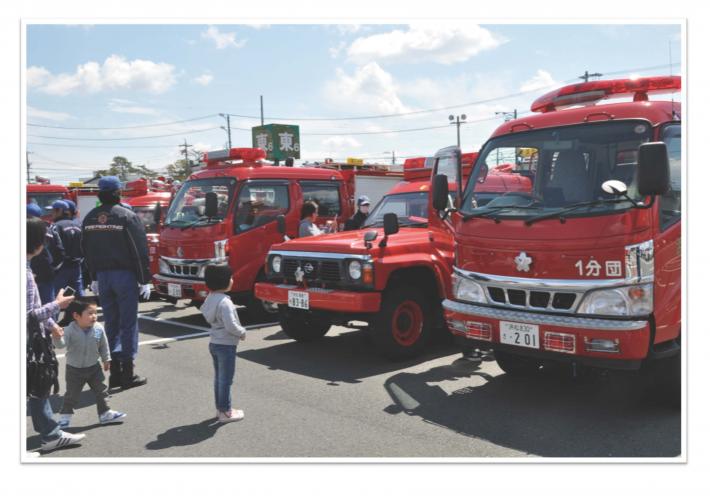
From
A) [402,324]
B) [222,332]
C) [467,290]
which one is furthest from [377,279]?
[222,332]

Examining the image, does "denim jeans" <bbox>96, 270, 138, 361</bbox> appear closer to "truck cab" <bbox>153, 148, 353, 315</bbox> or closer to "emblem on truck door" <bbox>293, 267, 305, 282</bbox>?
"emblem on truck door" <bbox>293, 267, 305, 282</bbox>

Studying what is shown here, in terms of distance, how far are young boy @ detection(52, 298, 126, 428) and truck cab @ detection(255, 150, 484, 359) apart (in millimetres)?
2343

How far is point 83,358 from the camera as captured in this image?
5.08 metres

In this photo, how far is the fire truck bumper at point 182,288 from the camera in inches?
354

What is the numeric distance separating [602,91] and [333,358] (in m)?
3.89

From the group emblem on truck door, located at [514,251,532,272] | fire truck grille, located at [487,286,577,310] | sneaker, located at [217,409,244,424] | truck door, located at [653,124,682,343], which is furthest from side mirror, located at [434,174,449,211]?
sneaker, located at [217,409,244,424]

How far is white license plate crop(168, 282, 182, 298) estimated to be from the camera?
9172mm

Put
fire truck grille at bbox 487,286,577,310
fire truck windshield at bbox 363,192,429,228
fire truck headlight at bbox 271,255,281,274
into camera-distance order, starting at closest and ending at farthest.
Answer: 1. fire truck grille at bbox 487,286,577,310
2. fire truck headlight at bbox 271,255,281,274
3. fire truck windshield at bbox 363,192,429,228

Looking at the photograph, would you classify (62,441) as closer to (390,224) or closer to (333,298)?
(333,298)

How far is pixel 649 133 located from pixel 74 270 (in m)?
8.17

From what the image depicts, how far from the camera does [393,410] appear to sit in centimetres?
530

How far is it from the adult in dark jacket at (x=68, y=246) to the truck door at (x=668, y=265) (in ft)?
25.9

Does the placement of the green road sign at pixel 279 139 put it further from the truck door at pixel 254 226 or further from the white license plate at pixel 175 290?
the white license plate at pixel 175 290
